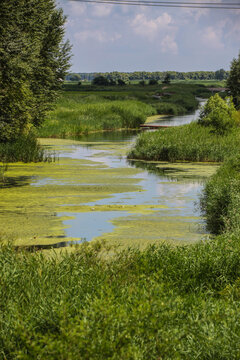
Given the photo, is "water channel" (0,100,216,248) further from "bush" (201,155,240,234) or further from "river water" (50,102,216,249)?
"bush" (201,155,240,234)

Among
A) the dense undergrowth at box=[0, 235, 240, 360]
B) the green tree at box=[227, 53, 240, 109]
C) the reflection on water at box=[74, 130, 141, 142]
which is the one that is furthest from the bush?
the green tree at box=[227, 53, 240, 109]

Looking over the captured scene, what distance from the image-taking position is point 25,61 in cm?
2033

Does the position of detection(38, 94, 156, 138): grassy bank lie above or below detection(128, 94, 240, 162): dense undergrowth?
above

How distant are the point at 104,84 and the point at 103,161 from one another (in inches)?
3511

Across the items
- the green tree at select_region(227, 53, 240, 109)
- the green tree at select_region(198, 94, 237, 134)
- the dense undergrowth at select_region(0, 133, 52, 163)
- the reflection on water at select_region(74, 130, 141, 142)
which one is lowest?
the dense undergrowth at select_region(0, 133, 52, 163)

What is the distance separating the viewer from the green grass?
23.8 meters

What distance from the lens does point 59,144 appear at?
3225 centimetres

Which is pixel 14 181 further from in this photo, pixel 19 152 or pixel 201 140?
pixel 201 140

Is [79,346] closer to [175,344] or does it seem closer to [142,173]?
[175,344]

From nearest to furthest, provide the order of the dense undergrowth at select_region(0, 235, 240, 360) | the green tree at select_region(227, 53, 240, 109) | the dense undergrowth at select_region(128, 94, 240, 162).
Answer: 1. the dense undergrowth at select_region(0, 235, 240, 360)
2. the dense undergrowth at select_region(128, 94, 240, 162)
3. the green tree at select_region(227, 53, 240, 109)

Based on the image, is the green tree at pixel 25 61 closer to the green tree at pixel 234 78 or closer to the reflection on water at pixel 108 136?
the reflection on water at pixel 108 136

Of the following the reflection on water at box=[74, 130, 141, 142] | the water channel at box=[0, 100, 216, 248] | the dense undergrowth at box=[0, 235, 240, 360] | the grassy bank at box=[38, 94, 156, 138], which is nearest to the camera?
the dense undergrowth at box=[0, 235, 240, 360]

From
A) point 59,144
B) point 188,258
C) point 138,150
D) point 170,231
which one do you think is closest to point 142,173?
point 138,150

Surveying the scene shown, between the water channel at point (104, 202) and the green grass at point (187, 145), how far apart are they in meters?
0.87
